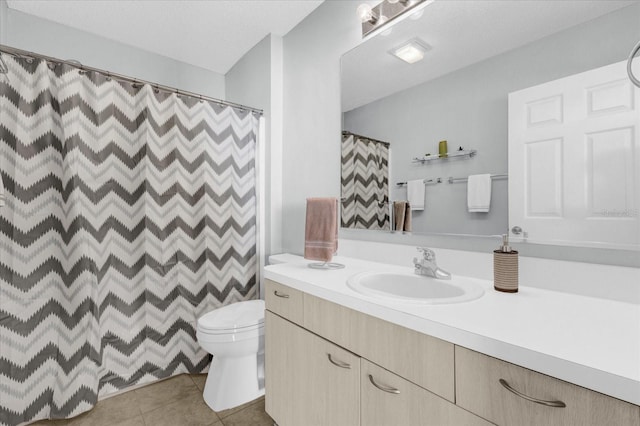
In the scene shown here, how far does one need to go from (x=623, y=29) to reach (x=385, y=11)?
99 centimetres

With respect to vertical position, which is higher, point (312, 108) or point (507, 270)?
point (312, 108)

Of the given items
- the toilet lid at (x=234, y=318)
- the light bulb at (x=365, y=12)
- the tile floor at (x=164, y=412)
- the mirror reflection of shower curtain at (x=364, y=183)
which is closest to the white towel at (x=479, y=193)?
the mirror reflection of shower curtain at (x=364, y=183)

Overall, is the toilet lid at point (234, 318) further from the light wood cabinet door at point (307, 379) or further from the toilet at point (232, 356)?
the light wood cabinet door at point (307, 379)

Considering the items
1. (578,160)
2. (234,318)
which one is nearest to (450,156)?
(578,160)

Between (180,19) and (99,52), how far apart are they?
0.74 meters

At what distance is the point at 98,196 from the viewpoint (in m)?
1.72

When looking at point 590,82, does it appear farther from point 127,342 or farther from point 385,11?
point 127,342

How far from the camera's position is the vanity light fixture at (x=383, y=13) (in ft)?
4.74

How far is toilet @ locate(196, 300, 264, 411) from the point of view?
1616 mm

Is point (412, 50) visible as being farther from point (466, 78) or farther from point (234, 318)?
point (234, 318)

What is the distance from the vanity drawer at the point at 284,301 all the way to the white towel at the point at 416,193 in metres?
0.69

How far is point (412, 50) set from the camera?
4.71 feet

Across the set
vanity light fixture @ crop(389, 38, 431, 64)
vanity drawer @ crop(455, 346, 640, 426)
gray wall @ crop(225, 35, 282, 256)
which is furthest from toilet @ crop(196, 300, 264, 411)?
vanity light fixture @ crop(389, 38, 431, 64)

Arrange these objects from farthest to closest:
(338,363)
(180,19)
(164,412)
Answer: (180,19) → (164,412) → (338,363)
